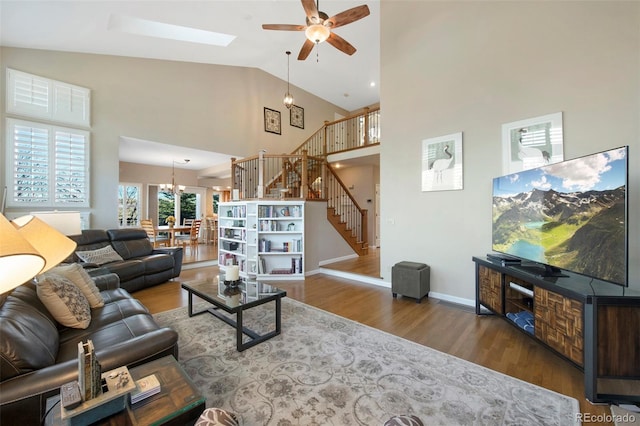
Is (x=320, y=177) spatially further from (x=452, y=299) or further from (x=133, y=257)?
(x=133, y=257)

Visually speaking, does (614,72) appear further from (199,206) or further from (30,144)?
(199,206)

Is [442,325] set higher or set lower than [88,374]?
lower

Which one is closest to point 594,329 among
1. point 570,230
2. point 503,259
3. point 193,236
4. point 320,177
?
point 570,230

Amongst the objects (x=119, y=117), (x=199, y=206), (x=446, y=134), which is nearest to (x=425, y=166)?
(x=446, y=134)

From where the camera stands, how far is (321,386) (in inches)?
79.1

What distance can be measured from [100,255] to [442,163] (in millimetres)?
5570

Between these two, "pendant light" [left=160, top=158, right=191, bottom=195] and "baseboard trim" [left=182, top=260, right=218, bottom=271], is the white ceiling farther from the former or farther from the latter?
"baseboard trim" [left=182, top=260, right=218, bottom=271]

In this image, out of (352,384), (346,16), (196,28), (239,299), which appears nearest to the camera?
(352,384)

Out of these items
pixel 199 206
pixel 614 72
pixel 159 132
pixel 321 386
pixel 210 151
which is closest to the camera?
pixel 321 386

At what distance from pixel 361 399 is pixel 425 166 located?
3.30 metres

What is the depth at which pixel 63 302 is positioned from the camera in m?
2.04

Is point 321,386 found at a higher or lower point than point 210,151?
lower

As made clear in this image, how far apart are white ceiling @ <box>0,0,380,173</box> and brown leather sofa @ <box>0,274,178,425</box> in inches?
148

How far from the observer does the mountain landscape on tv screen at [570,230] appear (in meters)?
1.92
